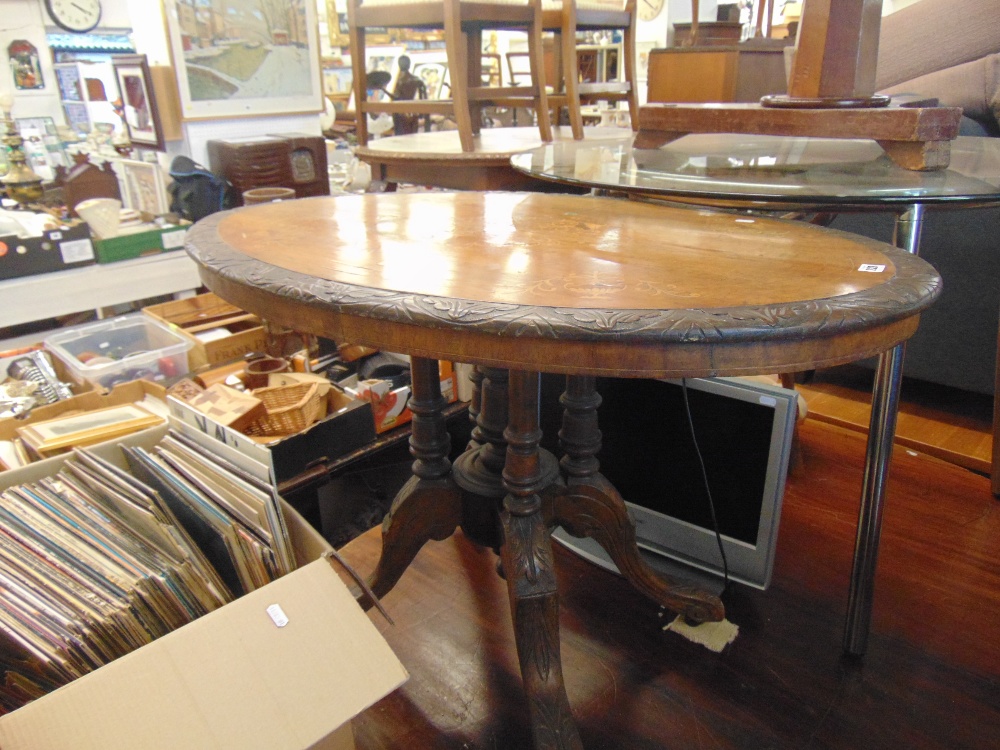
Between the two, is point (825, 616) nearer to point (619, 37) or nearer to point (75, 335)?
point (75, 335)

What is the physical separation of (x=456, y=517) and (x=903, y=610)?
0.77 meters

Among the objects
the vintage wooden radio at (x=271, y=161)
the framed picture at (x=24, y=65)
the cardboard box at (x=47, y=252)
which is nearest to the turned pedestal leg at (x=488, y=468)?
the cardboard box at (x=47, y=252)

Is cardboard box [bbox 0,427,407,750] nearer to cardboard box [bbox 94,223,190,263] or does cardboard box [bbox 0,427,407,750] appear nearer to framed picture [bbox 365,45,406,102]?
cardboard box [bbox 94,223,190,263]

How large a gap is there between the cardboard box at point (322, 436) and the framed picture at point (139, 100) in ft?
4.51

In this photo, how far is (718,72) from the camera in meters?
3.13

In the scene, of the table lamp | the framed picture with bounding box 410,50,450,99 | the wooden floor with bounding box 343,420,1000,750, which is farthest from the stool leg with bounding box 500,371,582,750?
the framed picture with bounding box 410,50,450,99

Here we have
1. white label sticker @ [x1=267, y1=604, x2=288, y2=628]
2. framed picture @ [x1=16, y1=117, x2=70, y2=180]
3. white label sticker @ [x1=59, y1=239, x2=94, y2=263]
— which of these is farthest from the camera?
framed picture @ [x1=16, y1=117, x2=70, y2=180]

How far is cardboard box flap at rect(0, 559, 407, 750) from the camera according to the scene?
715 mm

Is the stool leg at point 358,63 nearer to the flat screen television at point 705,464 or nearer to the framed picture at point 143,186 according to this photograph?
the framed picture at point 143,186

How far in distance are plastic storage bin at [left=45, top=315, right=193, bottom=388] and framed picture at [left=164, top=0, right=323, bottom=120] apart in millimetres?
846

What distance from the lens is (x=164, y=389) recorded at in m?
1.60

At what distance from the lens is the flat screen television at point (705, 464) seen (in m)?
1.10

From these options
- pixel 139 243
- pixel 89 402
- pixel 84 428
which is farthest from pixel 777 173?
pixel 139 243

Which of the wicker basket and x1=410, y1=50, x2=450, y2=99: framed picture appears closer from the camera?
the wicker basket
